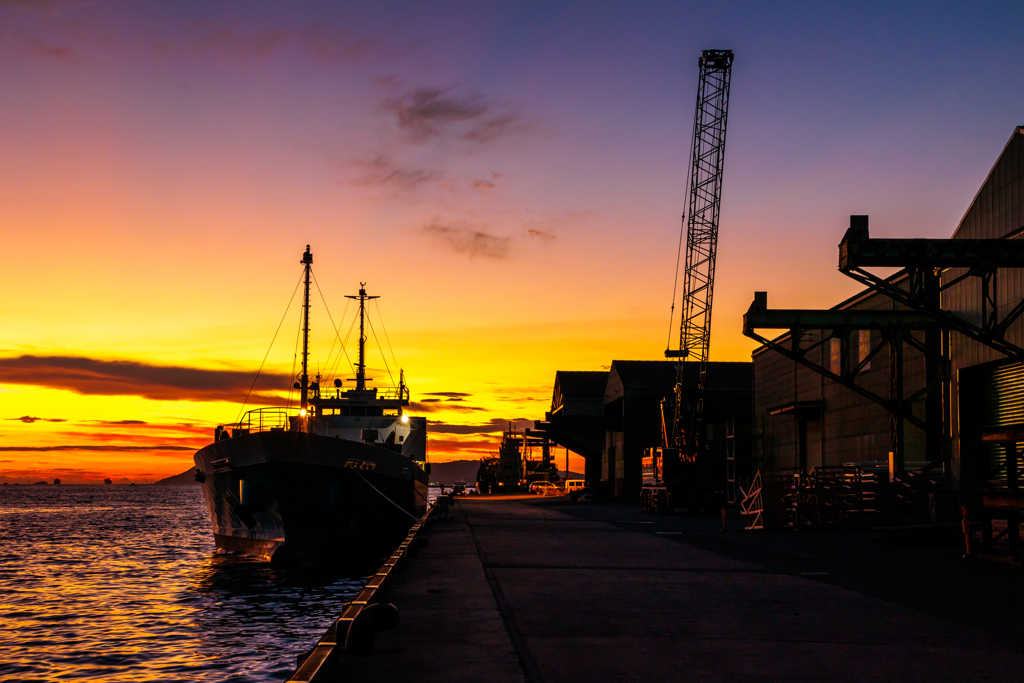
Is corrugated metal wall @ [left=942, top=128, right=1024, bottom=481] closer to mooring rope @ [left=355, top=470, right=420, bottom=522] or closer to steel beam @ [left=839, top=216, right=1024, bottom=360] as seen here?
steel beam @ [left=839, top=216, right=1024, bottom=360]

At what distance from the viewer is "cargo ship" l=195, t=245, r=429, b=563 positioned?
28.4m

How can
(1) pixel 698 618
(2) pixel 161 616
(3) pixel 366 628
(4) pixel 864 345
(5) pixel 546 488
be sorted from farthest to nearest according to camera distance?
(5) pixel 546 488
(4) pixel 864 345
(2) pixel 161 616
(1) pixel 698 618
(3) pixel 366 628

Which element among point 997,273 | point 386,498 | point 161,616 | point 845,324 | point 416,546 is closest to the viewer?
point 416,546

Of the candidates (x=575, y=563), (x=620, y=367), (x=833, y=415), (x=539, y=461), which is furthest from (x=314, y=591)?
(x=539, y=461)

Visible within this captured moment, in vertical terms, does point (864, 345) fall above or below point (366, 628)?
above

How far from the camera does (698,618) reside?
11422 mm

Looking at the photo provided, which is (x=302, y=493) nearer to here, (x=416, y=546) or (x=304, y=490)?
(x=304, y=490)

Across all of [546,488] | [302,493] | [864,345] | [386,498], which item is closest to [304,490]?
[302,493]

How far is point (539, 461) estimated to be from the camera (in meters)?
136

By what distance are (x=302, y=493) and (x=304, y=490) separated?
0.43 feet

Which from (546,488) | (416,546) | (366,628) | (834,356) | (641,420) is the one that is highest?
(834,356)

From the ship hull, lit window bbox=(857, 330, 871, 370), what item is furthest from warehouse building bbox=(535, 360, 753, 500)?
the ship hull

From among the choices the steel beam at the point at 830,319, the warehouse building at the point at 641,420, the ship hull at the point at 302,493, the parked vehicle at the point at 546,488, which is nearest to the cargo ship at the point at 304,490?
the ship hull at the point at 302,493

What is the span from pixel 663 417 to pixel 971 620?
6111cm
